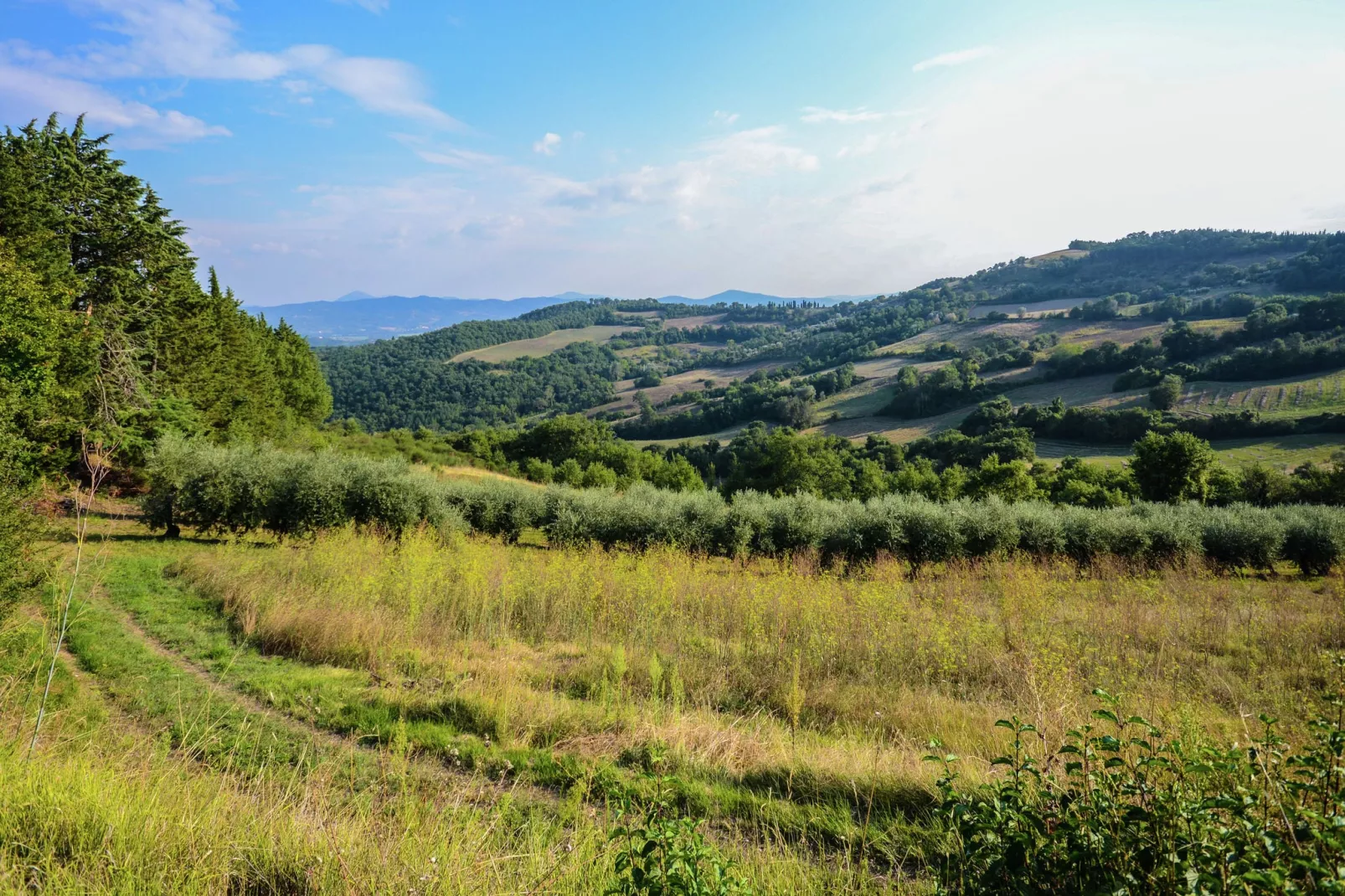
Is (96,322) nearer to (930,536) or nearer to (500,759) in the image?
(500,759)

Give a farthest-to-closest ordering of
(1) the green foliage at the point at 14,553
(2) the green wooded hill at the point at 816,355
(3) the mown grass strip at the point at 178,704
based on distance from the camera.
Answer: (2) the green wooded hill at the point at 816,355, (1) the green foliage at the point at 14,553, (3) the mown grass strip at the point at 178,704

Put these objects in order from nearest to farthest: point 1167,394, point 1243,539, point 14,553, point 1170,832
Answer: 1. point 1170,832
2. point 14,553
3. point 1243,539
4. point 1167,394

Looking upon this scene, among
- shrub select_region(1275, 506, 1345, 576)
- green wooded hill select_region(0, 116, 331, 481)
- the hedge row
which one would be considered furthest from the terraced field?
green wooded hill select_region(0, 116, 331, 481)

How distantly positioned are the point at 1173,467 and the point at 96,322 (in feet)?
171

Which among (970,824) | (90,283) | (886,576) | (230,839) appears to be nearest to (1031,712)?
(970,824)

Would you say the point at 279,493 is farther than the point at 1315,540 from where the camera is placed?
No

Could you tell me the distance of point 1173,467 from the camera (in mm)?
33062

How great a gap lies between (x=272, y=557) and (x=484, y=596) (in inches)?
295

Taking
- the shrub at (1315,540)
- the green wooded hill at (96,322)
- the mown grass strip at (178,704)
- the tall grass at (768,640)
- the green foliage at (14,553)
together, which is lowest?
the shrub at (1315,540)

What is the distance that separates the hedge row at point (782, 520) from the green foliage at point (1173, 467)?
10821 mm

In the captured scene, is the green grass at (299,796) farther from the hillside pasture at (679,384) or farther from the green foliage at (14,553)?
the hillside pasture at (679,384)

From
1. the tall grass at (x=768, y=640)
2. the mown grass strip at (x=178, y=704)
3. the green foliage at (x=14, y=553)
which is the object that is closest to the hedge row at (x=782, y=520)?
the tall grass at (x=768, y=640)

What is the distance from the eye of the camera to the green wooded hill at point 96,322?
16172 mm

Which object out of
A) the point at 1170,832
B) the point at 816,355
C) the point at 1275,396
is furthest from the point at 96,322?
the point at 816,355
